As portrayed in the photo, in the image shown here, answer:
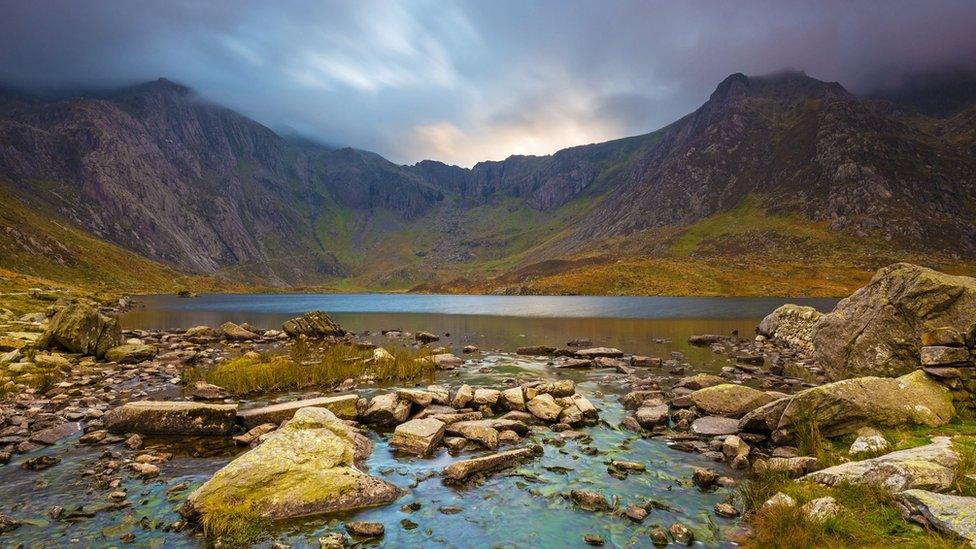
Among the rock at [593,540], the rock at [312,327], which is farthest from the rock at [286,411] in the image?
the rock at [312,327]

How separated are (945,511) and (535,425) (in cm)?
1379

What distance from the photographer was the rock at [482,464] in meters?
14.6

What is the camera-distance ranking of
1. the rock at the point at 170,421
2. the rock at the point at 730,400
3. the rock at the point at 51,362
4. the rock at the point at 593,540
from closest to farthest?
the rock at the point at 593,540
the rock at the point at 170,421
the rock at the point at 730,400
the rock at the point at 51,362

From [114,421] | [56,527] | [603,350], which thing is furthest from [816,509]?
[603,350]

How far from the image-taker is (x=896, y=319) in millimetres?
22703

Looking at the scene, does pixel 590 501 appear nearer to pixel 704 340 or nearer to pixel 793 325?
pixel 704 340

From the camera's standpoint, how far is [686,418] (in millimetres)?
20875

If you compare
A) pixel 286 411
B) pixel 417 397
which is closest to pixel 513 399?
pixel 417 397

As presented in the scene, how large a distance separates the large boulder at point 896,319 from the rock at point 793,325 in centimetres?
2059

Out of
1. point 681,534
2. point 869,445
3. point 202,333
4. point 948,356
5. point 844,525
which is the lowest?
point 202,333

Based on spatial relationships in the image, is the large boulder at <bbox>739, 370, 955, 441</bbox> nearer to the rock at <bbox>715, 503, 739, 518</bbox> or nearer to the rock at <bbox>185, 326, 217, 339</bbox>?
the rock at <bbox>715, 503, 739, 518</bbox>

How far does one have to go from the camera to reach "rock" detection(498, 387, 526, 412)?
23.0 meters

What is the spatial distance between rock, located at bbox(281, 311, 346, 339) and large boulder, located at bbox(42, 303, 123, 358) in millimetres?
21291

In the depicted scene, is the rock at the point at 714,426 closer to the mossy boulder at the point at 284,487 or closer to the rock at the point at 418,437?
the rock at the point at 418,437
